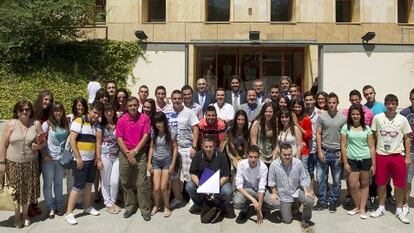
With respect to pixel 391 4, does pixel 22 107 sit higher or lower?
lower

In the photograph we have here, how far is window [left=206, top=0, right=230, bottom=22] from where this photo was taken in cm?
1980

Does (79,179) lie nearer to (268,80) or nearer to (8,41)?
(8,41)

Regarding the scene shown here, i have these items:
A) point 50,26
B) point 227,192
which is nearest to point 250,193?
point 227,192

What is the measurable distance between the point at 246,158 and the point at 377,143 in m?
2.03

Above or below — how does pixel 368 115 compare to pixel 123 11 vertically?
below

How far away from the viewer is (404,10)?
2077cm

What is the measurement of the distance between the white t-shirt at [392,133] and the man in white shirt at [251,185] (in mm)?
1827

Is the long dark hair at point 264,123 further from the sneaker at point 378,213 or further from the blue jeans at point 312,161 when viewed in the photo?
the sneaker at point 378,213

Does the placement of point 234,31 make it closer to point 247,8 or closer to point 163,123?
point 247,8

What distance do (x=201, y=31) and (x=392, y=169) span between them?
13.7m

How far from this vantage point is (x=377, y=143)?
6.47 m

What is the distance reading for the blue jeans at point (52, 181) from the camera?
633cm

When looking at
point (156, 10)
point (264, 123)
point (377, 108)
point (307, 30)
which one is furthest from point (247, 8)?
point (264, 123)

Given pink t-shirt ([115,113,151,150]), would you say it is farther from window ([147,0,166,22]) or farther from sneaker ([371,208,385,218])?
window ([147,0,166,22])
